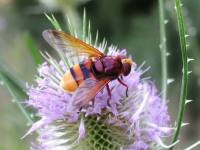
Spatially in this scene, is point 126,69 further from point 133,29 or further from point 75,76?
point 133,29

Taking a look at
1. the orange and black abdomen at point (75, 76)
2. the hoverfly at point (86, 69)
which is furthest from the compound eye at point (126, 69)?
the orange and black abdomen at point (75, 76)

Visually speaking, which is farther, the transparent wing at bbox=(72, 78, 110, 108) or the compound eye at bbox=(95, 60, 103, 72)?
the compound eye at bbox=(95, 60, 103, 72)

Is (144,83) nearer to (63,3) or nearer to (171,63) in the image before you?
(63,3)

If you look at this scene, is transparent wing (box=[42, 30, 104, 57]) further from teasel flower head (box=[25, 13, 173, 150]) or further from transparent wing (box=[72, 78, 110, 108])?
transparent wing (box=[72, 78, 110, 108])

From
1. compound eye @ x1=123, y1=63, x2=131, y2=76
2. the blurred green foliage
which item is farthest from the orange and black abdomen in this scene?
the blurred green foliage

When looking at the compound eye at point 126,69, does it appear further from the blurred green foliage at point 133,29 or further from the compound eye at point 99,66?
the blurred green foliage at point 133,29

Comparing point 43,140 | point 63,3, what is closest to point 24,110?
point 43,140
